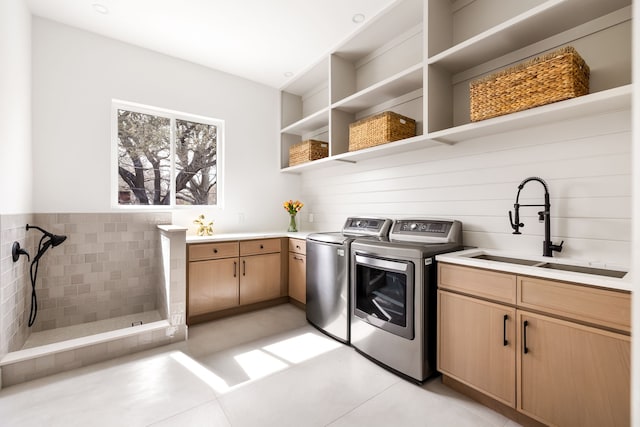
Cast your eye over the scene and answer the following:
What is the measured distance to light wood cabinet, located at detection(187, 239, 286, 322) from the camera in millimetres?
2867

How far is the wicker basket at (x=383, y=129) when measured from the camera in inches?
95.9

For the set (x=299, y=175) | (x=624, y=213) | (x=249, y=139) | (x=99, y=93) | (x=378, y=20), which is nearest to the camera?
(x=624, y=213)

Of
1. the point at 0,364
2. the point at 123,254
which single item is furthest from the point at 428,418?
the point at 123,254

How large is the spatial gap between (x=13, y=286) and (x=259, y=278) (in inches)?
78.0

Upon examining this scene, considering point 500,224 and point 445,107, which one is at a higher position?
point 445,107

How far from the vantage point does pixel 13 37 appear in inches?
81.7

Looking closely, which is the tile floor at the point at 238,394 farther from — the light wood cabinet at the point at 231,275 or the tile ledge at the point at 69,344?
the light wood cabinet at the point at 231,275

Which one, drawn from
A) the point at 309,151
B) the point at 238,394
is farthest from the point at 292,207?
the point at 238,394

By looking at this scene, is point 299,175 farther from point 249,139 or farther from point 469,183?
point 469,183

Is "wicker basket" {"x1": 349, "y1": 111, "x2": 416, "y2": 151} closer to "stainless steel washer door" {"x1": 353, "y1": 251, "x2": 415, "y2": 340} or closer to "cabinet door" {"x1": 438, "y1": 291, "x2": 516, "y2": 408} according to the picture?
"stainless steel washer door" {"x1": 353, "y1": 251, "x2": 415, "y2": 340}

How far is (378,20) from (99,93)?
2.79m

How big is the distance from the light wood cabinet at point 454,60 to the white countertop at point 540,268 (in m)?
0.87

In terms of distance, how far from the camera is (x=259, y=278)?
328 cm

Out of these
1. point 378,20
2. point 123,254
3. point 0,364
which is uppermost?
point 378,20
